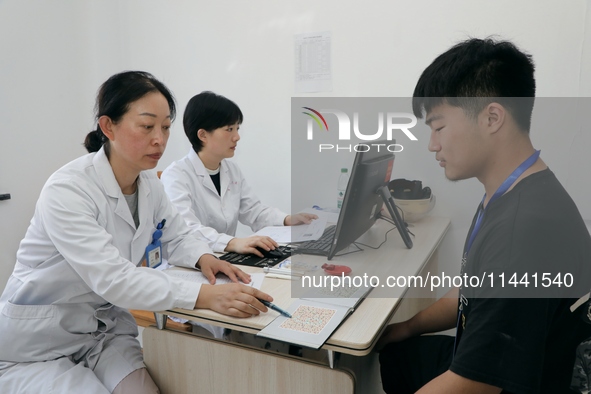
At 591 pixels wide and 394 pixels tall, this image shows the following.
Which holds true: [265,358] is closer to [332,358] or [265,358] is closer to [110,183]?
[332,358]

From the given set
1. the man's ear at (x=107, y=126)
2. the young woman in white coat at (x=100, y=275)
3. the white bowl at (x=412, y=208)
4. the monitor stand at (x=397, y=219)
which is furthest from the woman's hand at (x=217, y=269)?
the white bowl at (x=412, y=208)

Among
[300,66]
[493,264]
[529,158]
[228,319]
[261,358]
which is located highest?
[300,66]

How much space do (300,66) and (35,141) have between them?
1.66 meters

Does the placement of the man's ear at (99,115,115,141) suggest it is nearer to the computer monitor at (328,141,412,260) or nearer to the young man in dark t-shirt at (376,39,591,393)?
the computer monitor at (328,141,412,260)

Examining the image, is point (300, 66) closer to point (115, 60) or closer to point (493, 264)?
point (115, 60)

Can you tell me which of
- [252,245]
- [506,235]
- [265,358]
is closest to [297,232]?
[252,245]

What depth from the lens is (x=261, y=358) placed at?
1.12 meters

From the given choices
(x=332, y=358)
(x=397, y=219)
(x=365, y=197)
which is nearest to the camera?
(x=332, y=358)

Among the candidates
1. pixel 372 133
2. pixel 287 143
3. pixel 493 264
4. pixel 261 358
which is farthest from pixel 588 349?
pixel 287 143

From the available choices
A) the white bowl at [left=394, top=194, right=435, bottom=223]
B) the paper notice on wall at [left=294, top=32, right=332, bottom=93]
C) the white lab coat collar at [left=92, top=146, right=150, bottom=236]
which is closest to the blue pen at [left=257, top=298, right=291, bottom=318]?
the white lab coat collar at [left=92, top=146, right=150, bottom=236]

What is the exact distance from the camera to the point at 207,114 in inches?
80.9

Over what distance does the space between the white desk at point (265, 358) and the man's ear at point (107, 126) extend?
1.95 feet

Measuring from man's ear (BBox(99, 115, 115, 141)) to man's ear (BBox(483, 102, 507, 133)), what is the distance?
1066mm

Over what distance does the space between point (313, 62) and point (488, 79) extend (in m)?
1.53
